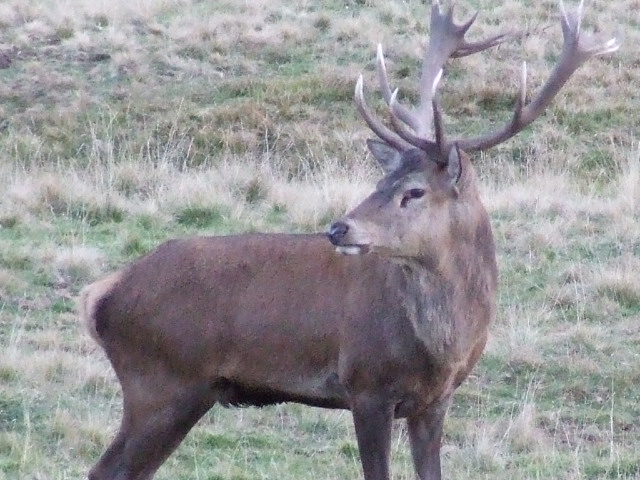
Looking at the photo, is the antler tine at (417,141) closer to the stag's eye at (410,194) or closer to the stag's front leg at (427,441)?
the stag's eye at (410,194)

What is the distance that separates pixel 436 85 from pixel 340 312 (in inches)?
45.3

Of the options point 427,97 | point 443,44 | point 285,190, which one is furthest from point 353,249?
point 285,190

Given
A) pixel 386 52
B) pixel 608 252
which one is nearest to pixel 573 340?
pixel 608 252

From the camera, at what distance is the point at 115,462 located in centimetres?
550

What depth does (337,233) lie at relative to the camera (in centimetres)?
488

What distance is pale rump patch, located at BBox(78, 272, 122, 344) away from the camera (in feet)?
18.5

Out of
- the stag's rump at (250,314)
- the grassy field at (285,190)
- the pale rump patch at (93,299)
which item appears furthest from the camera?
the grassy field at (285,190)

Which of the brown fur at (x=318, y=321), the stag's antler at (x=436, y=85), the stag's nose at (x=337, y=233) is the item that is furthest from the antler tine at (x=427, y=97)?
the stag's nose at (x=337, y=233)

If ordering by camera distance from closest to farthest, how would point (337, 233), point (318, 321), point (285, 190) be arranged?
point (337, 233)
point (318, 321)
point (285, 190)

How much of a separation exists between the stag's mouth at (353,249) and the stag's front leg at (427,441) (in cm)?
77

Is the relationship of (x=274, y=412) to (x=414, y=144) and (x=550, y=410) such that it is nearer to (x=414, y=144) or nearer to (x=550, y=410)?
(x=550, y=410)

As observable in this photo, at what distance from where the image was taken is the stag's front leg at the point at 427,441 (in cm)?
533

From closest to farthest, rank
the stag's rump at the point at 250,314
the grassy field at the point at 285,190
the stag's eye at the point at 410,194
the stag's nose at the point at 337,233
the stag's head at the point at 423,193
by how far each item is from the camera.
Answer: the stag's nose at the point at 337,233 → the stag's head at the point at 423,193 → the stag's eye at the point at 410,194 → the stag's rump at the point at 250,314 → the grassy field at the point at 285,190

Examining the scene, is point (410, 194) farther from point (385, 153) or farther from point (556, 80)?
point (556, 80)
